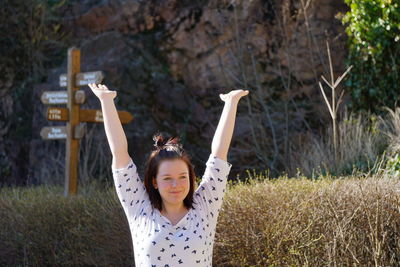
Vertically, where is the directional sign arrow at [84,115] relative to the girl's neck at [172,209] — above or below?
above

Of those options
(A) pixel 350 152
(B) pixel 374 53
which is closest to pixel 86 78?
(A) pixel 350 152

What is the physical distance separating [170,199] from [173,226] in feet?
0.35

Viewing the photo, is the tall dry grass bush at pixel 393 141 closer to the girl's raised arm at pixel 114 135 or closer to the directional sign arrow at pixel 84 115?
the directional sign arrow at pixel 84 115

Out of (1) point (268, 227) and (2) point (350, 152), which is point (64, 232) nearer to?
(1) point (268, 227)

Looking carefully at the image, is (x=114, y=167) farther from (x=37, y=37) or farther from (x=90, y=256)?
(x=37, y=37)

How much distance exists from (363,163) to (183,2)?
488cm

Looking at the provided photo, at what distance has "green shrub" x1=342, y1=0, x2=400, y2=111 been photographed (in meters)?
7.70

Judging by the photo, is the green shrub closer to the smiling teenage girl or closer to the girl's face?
the smiling teenage girl

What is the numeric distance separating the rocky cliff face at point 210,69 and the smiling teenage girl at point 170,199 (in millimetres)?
6130

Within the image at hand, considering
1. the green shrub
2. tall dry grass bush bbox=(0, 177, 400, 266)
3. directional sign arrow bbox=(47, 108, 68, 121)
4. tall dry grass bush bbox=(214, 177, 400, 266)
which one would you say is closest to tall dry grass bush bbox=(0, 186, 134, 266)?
tall dry grass bush bbox=(0, 177, 400, 266)

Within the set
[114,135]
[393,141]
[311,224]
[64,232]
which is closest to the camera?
[114,135]

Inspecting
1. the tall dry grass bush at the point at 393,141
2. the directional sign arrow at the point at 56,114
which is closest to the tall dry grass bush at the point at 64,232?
the directional sign arrow at the point at 56,114

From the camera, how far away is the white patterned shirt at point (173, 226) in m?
2.66

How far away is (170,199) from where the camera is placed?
107 inches
